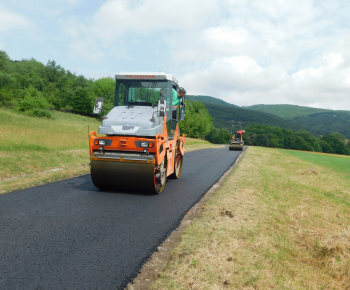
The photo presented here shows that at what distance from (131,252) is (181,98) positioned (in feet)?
18.5

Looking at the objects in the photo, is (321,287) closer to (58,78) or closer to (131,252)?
(131,252)

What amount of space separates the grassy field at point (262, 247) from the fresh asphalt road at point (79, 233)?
522 millimetres

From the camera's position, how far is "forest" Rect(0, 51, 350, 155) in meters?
44.1

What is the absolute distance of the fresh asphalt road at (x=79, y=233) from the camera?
300cm

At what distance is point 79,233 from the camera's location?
416cm

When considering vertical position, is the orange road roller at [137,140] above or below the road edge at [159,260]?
above

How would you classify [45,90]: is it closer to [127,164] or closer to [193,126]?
[193,126]

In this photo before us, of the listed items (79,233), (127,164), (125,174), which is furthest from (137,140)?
(79,233)

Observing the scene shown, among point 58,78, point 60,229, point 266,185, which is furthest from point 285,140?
point 60,229

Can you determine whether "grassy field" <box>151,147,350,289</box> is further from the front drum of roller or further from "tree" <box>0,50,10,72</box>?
"tree" <box>0,50,10,72</box>

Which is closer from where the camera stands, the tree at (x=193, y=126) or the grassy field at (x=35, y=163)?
the grassy field at (x=35, y=163)

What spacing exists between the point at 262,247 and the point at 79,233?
2.66 meters

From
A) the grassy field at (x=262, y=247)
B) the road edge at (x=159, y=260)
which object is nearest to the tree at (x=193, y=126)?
the grassy field at (x=262, y=247)

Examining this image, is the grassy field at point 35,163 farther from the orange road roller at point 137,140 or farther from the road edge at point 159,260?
the road edge at point 159,260
